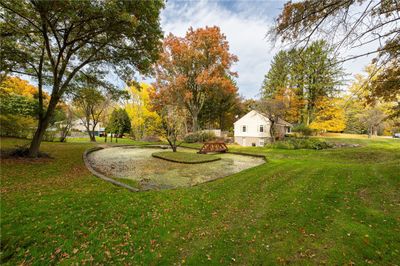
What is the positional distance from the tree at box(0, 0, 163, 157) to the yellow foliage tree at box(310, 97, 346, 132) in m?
21.9

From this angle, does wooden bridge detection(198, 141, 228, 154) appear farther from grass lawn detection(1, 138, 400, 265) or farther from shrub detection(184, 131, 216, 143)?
grass lawn detection(1, 138, 400, 265)

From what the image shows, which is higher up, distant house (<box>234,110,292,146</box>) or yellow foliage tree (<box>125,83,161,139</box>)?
yellow foliage tree (<box>125,83,161,139</box>)

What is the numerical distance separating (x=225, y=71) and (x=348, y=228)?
23862mm

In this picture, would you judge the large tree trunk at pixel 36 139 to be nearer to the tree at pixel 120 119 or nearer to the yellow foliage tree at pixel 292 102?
the tree at pixel 120 119

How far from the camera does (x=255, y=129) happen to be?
79.2 feet

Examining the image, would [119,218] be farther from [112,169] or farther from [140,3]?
[140,3]

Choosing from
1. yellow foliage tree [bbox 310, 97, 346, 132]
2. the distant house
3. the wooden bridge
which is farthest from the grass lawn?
yellow foliage tree [bbox 310, 97, 346, 132]

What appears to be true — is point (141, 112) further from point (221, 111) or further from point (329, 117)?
point (329, 117)

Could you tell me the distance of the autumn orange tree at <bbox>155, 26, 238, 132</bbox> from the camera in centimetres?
2303

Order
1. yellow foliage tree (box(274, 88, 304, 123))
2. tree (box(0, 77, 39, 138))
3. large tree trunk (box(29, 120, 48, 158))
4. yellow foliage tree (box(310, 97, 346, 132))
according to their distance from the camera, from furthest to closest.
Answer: yellow foliage tree (box(274, 88, 304, 123)) → yellow foliage tree (box(310, 97, 346, 132)) → tree (box(0, 77, 39, 138)) → large tree trunk (box(29, 120, 48, 158))

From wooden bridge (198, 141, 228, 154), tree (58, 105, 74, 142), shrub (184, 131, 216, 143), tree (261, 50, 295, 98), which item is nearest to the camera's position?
wooden bridge (198, 141, 228, 154)

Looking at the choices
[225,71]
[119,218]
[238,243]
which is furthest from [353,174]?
[225,71]

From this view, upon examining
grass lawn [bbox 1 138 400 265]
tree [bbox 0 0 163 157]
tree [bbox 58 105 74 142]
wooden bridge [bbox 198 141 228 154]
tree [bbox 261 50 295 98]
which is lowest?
grass lawn [bbox 1 138 400 265]

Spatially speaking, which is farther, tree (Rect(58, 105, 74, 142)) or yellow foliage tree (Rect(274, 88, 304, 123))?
yellow foliage tree (Rect(274, 88, 304, 123))
